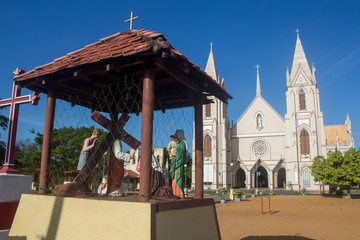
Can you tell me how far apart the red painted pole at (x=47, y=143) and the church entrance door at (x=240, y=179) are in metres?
47.2

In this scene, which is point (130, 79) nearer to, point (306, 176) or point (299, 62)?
point (306, 176)

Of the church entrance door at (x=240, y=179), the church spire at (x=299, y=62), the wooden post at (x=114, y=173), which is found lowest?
the church entrance door at (x=240, y=179)

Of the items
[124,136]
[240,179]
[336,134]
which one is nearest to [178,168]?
[124,136]

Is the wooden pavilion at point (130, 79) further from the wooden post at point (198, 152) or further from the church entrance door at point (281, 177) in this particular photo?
the church entrance door at point (281, 177)

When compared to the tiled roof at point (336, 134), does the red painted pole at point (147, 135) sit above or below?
below

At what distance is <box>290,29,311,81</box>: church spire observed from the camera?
48.6 meters

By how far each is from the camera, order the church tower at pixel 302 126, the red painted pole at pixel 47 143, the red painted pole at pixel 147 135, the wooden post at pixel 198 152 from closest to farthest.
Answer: the red painted pole at pixel 147 135, the red painted pole at pixel 47 143, the wooden post at pixel 198 152, the church tower at pixel 302 126

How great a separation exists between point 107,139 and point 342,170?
29181 millimetres

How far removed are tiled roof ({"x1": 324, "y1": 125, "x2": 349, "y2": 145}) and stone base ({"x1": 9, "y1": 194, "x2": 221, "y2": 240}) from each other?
6918cm

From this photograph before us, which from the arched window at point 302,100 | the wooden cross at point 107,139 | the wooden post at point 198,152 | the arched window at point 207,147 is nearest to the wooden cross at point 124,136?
the wooden cross at point 107,139

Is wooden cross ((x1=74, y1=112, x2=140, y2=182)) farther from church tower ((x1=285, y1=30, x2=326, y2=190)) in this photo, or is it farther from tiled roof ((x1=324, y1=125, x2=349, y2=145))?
tiled roof ((x1=324, y1=125, x2=349, y2=145))

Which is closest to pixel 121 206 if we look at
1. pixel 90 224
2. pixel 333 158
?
pixel 90 224

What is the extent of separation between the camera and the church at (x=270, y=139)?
45344 millimetres

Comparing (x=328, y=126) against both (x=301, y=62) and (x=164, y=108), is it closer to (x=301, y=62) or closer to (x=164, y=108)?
(x=301, y=62)
